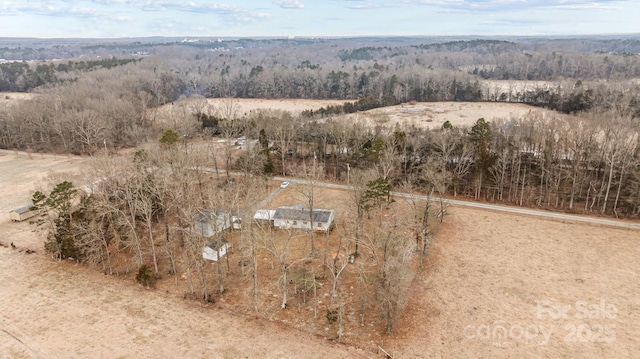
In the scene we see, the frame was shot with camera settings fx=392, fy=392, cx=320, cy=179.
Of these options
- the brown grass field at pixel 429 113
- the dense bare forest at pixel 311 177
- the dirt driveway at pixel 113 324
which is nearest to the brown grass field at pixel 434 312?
the dirt driveway at pixel 113 324

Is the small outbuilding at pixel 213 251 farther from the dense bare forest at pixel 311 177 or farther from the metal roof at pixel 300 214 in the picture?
the metal roof at pixel 300 214

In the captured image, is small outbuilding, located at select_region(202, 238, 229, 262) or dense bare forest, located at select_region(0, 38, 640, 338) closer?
dense bare forest, located at select_region(0, 38, 640, 338)

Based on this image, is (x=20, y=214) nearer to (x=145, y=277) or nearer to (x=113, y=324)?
(x=145, y=277)

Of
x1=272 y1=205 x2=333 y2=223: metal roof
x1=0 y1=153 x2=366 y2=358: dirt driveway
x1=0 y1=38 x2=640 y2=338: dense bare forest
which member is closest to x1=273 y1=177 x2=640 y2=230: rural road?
x1=0 y1=38 x2=640 y2=338: dense bare forest

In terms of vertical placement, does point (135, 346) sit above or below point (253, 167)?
below

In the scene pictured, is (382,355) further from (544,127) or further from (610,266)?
(544,127)

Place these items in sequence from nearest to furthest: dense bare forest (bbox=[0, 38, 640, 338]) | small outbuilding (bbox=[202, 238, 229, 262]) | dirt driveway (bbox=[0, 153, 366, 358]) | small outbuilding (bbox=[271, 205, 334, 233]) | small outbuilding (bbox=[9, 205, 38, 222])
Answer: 1. dirt driveway (bbox=[0, 153, 366, 358])
2. dense bare forest (bbox=[0, 38, 640, 338])
3. small outbuilding (bbox=[202, 238, 229, 262])
4. small outbuilding (bbox=[271, 205, 334, 233])
5. small outbuilding (bbox=[9, 205, 38, 222])

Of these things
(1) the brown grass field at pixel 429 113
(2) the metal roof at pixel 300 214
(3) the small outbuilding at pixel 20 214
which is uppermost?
(1) the brown grass field at pixel 429 113

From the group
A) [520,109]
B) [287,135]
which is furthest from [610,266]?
[520,109]

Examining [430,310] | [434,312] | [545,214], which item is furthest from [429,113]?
[434,312]

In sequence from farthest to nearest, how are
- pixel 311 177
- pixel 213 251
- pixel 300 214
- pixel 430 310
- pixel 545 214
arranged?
pixel 545 214 → pixel 311 177 → pixel 300 214 → pixel 213 251 → pixel 430 310

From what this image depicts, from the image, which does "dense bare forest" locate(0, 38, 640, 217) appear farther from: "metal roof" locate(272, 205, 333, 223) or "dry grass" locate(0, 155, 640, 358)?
"dry grass" locate(0, 155, 640, 358)
